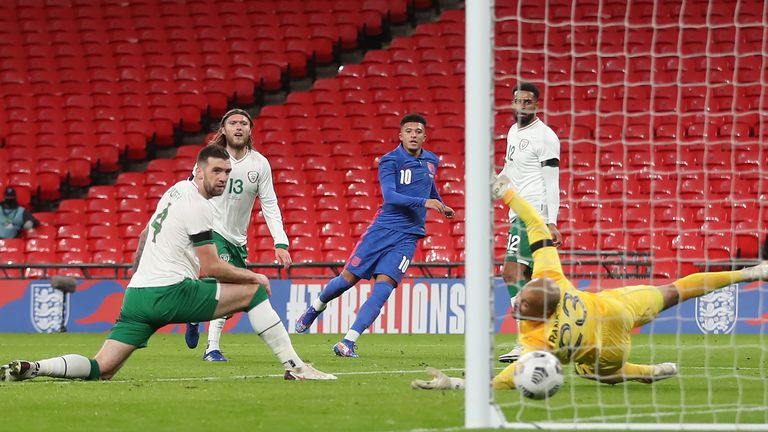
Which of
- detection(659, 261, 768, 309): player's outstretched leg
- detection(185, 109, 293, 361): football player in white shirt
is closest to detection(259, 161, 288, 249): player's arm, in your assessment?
detection(185, 109, 293, 361): football player in white shirt

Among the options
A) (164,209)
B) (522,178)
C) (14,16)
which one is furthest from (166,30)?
(164,209)

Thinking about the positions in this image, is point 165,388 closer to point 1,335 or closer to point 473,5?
point 473,5

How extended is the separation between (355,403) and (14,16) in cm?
1793

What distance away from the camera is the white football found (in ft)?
18.9

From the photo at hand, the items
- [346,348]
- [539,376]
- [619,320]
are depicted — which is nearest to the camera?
[539,376]

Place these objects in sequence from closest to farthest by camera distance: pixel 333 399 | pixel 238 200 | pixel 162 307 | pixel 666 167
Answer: pixel 333 399 → pixel 162 307 → pixel 238 200 → pixel 666 167

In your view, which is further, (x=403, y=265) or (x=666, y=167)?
(x=666, y=167)

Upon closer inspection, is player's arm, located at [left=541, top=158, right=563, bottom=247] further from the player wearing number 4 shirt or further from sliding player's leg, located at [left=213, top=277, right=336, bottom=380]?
sliding player's leg, located at [left=213, top=277, right=336, bottom=380]

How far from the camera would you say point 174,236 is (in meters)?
7.49

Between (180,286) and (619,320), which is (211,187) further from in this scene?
(619,320)

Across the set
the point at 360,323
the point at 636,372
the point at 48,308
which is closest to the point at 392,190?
the point at 360,323

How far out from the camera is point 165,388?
7262mm

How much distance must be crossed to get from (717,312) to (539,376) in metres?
8.76

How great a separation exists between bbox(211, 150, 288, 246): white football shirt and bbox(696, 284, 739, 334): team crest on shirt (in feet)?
20.8
